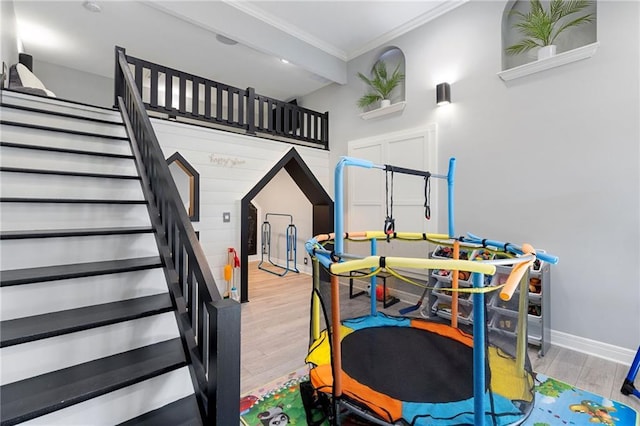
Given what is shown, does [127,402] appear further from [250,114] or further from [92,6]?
[92,6]

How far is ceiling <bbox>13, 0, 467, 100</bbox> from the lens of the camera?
3479 mm

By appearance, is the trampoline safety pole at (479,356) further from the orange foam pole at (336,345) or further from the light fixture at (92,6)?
the light fixture at (92,6)

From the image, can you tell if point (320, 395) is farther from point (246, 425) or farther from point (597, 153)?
point (597, 153)

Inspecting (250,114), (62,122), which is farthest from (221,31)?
(62,122)

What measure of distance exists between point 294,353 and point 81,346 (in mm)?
1581

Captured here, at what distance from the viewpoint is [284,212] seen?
6.21 m

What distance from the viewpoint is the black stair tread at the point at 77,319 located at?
1.27 m

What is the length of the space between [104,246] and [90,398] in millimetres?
966

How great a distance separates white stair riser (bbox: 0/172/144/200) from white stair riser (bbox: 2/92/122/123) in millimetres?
1010

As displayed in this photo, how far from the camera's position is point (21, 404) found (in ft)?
3.64

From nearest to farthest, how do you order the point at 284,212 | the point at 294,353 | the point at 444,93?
the point at 294,353 → the point at 444,93 → the point at 284,212

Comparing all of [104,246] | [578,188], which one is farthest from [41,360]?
[578,188]

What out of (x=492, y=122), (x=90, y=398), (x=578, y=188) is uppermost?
(x=492, y=122)

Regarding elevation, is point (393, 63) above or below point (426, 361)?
above
